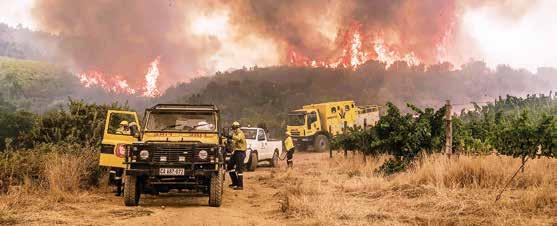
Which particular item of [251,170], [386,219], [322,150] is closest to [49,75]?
[322,150]

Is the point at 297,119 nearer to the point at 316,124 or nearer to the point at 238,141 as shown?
the point at 316,124

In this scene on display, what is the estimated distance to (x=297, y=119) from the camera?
124 ft

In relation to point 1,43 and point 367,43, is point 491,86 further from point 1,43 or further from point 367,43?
point 1,43

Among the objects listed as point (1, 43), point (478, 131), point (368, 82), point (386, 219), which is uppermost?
point (1, 43)

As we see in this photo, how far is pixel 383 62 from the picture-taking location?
6750 centimetres

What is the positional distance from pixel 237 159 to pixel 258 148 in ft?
27.3

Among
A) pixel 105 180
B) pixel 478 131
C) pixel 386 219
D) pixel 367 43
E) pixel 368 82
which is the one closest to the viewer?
pixel 386 219

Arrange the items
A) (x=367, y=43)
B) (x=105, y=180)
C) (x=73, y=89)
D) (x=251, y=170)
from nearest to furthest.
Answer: (x=105, y=180), (x=251, y=170), (x=367, y=43), (x=73, y=89)

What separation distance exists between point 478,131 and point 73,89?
8606cm

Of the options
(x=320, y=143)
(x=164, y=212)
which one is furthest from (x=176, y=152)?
(x=320, y=143)

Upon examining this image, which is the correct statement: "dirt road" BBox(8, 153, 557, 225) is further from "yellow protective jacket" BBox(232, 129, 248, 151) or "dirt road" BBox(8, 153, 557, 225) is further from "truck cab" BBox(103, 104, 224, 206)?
"yellow protective jacket" BBox(232, 129, 248, 151)

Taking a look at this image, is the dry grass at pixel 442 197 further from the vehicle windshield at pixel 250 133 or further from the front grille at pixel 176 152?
the vehicle windshield at pixel 250 133

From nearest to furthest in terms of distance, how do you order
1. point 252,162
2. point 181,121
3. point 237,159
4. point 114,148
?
1. point 181,121
2. point 114,148
3. point 237,159
4. point 252,162

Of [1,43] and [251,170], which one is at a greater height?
[1,43]
